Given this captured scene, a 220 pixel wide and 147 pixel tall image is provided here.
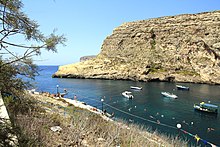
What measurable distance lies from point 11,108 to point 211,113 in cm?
3613

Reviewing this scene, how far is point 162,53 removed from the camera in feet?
306

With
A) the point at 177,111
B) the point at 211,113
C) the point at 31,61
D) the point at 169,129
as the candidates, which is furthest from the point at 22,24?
the point at 211,113

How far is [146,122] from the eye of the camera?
29.3m

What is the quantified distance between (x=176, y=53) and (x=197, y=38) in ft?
36.9

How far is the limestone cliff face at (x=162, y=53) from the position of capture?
81.3 m

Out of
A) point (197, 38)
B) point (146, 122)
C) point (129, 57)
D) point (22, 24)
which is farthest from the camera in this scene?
point (129, 57)

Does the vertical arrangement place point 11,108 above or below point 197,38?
below

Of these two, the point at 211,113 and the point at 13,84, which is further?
the point at 211,113

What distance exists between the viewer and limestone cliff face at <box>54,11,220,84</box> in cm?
8131

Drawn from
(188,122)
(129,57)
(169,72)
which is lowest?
(188,122)

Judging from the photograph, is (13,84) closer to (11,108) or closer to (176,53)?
(11,108)

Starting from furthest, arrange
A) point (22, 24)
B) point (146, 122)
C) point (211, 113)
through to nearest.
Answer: point (211, 113)
point (146, 122)
point (22, 24)

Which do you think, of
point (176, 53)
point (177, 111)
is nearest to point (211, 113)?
point (177, 111)

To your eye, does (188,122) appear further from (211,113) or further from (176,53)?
(176,53)
